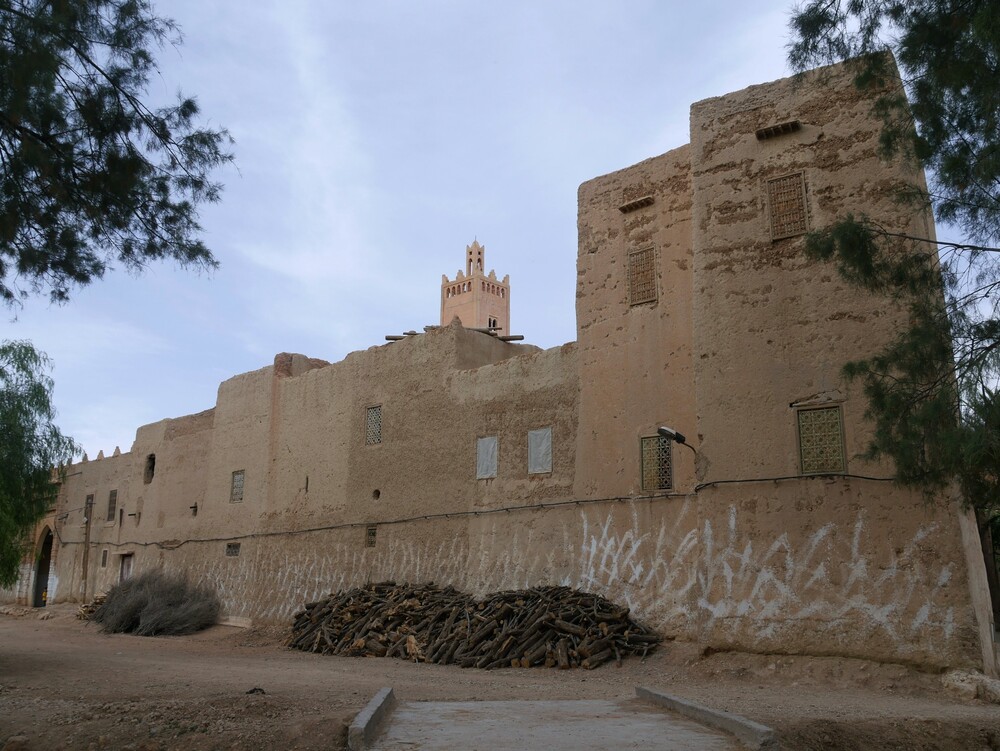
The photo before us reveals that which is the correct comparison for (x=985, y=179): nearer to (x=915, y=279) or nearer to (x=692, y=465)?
(x=915, y=279)

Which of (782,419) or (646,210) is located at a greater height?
(646,210)

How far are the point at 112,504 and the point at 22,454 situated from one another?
1628 cm

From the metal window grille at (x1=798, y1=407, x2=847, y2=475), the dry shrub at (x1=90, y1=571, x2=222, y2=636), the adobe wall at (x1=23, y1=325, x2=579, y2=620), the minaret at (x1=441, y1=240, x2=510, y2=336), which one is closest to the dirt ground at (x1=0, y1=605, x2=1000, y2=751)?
the metal window grille at (x1=798, y1=407, x2=847, y2=475)

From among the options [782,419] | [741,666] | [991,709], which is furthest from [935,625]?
[782,419]

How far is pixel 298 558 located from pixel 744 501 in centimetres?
1217

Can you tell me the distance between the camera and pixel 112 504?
2966 cm

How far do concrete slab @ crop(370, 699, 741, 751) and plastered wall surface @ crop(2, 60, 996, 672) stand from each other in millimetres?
3423

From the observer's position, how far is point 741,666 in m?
11.0

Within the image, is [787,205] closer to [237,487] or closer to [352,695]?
[352,695]

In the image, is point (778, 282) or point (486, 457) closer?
point (778, 282)

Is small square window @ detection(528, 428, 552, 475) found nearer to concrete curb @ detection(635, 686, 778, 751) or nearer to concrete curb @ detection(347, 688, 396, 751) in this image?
concrete curb @ detection(635, 686, 778, 751)

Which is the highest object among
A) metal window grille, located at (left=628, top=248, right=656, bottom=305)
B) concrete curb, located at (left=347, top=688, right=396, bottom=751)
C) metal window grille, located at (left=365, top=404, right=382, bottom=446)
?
metal window grille, located at (left=628, top=248, right=656, bottom=305)

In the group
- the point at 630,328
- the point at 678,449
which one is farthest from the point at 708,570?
the point at 630,328

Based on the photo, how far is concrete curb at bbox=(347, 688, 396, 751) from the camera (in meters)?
6.53
